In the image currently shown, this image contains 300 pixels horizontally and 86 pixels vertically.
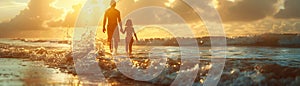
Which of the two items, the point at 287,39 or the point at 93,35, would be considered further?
the point at 287,39

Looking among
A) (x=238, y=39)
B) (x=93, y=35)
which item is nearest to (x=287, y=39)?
(x=238, y=39)

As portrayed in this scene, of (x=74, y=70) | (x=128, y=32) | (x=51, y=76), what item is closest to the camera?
(x=51, y=76)

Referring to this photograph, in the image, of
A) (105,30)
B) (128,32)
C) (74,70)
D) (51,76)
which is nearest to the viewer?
(51,76)

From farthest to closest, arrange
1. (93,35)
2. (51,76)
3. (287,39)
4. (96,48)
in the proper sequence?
(287,39) < (93,35) < (96,48) < (51,76)

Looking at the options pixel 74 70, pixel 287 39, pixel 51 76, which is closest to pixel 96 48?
pixel 74 70

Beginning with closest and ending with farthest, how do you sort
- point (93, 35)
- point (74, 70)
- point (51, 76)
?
point (51, 76) → point (74, 70) → point (93, 35)

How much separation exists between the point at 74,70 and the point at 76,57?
16.1ft

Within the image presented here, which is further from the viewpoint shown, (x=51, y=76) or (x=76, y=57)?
(x=76, y=57)

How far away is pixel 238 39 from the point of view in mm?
69750

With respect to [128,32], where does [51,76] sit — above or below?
below

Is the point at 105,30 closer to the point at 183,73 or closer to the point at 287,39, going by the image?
the point at 183,73

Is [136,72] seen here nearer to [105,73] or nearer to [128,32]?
[105,73]

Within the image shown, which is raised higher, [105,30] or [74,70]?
[105,30]

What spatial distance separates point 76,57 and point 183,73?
9.19 m
